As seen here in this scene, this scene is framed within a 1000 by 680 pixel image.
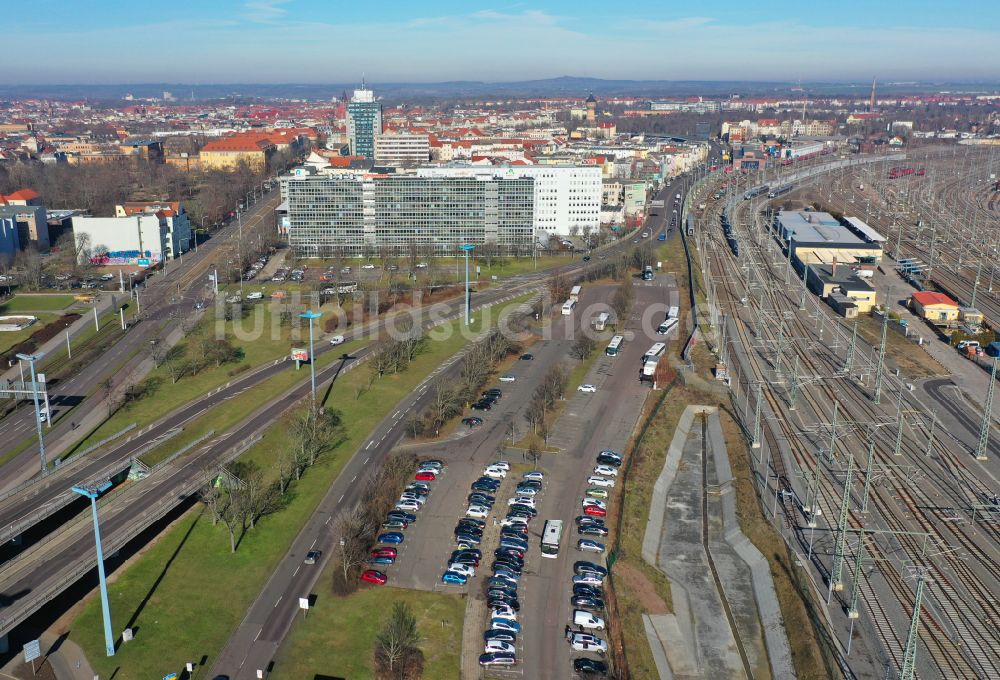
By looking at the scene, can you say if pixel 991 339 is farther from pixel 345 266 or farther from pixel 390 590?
pixel 345 266

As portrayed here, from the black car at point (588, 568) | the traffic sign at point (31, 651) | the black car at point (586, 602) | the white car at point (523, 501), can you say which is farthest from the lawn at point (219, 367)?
the black car at point (586, 602)

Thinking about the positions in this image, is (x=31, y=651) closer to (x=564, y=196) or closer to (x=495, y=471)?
(x=495, y=471)

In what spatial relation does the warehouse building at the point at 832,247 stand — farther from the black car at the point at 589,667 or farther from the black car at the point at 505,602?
the black car at the point at 589,667

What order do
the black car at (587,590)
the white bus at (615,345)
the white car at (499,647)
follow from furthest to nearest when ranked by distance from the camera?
the white bus at (615,345), the black car at (587,590), the white car at (499,647)

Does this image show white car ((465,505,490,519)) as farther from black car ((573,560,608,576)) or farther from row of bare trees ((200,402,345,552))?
row of bare trees ((200,402,345,552))

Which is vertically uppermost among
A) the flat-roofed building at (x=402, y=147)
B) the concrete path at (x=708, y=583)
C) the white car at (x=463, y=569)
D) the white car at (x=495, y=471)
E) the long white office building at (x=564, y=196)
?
the flat-roofed building at (x=402, y=147)

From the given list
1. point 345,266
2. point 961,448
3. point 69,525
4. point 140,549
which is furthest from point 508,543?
point 345,266

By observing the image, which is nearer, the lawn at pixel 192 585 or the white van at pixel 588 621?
the lawn at pixel 192 585
